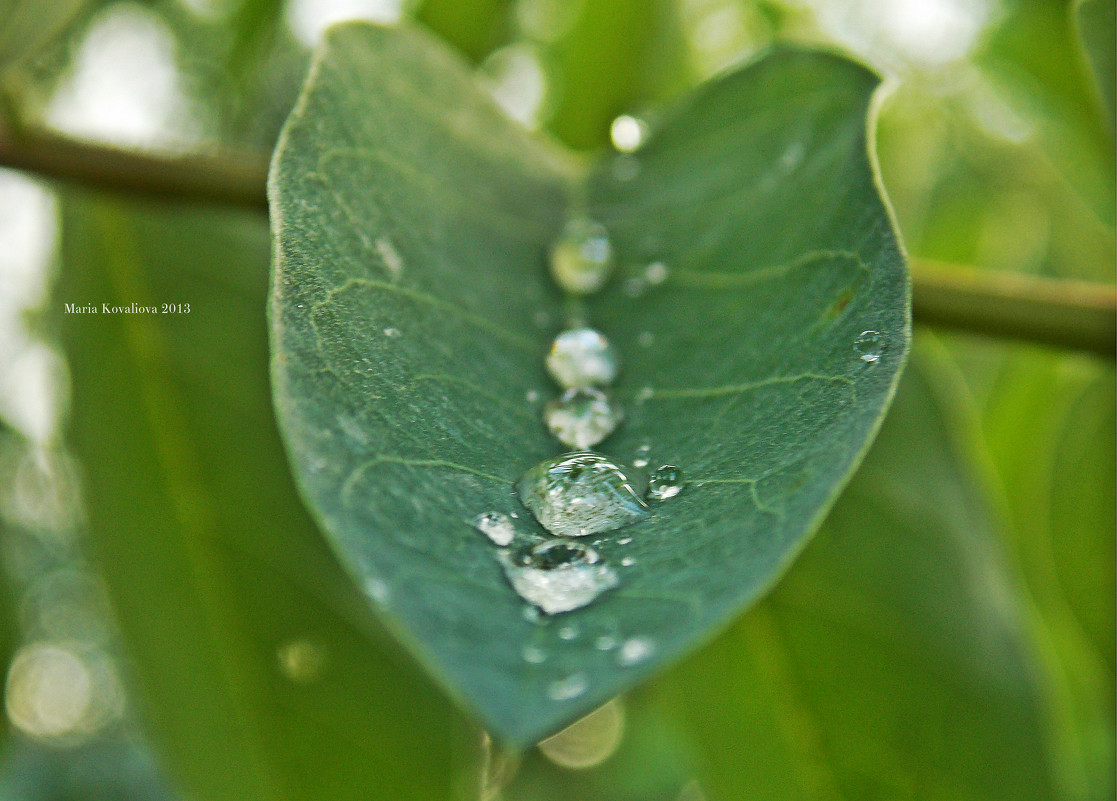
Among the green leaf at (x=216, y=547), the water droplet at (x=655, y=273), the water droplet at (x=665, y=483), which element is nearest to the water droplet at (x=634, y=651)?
the water droplet at (x=665, y=483)

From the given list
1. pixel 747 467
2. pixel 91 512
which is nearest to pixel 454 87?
pixel 747 467

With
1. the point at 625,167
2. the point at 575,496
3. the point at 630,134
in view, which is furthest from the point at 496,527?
the point at 630,134

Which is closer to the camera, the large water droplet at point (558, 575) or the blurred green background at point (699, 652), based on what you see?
the large water droplet at point (558, 575)

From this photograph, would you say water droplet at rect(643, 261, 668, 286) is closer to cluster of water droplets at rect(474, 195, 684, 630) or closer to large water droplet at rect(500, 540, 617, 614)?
cluster of water droplets at rect(474, 195, 684, 630)

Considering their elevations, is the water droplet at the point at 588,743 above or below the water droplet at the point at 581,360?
below

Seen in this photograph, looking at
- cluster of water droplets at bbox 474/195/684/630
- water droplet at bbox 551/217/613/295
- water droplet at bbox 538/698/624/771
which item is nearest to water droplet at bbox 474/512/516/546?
cluster of water droplets at bbox 474/195/684/630

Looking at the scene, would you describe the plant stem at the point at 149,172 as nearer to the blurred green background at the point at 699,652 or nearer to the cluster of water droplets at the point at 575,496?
the blurred green background at the point at 699,652

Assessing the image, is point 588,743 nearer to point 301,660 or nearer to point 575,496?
point 301,660
